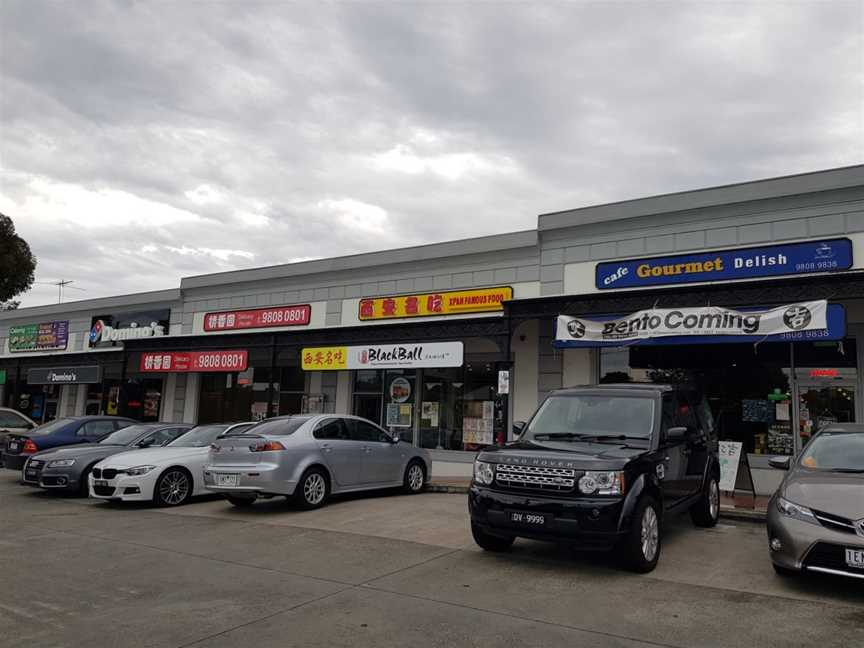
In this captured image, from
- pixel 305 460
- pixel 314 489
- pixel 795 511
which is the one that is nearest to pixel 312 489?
pixel 314 489

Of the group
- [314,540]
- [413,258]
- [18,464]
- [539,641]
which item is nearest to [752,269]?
[413,258]

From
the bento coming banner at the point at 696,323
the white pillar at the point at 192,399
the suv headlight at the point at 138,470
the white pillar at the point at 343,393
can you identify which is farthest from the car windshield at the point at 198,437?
the white pillar at the point at 192,399

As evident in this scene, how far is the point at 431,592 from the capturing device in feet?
19.8

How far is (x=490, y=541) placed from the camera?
24.7 feet

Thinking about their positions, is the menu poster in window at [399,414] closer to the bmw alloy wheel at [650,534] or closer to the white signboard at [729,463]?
the white signboard at [729,463]

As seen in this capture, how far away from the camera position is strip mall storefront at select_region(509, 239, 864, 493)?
11.5 metres

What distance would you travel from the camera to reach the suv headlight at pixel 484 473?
716 centimetres

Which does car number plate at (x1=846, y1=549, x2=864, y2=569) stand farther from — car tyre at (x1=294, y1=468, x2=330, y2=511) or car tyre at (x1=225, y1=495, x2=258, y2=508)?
car tyre at (x1=225, y1=495, x2=258, y2=508)

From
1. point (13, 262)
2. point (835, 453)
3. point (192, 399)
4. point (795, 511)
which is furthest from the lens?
point (13, 262)

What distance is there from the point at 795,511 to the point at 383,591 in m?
3.80

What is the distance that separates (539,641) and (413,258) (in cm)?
1409

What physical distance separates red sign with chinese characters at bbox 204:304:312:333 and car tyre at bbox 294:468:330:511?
10.0m

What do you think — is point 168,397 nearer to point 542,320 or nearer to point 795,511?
point 542,320

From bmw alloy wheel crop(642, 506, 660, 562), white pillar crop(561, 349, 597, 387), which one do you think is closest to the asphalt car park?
bmw alloy wheel crop(642, 506, 660, 562)
